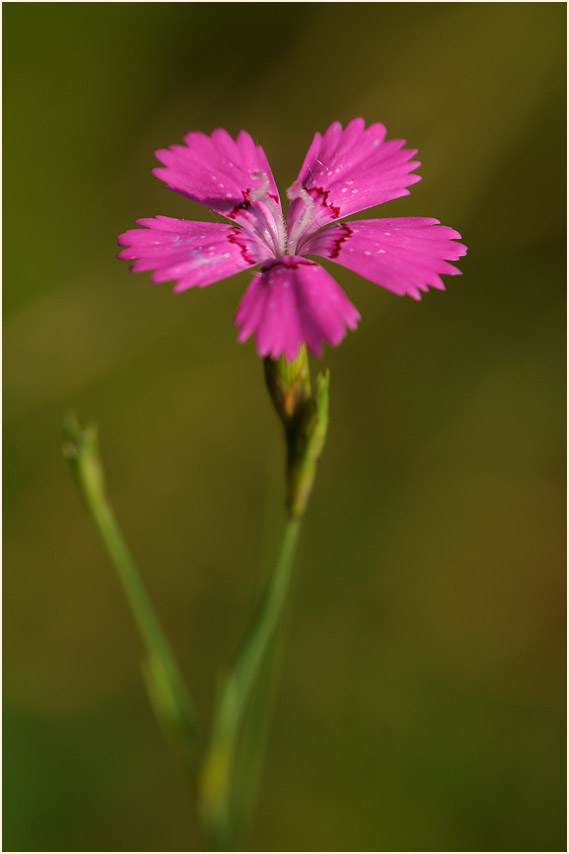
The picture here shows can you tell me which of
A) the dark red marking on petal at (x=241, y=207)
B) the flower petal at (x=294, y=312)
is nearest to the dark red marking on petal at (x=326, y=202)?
the dark red marking on petal at (x=241, y=207)

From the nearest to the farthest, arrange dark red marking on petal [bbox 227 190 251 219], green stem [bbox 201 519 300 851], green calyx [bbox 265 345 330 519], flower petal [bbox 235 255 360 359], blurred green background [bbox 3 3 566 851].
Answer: flower petal [bbox 235 255 360 359] < green calyx [bbox 265 345 330 519] < green stem [bbox 201 519 300 851] < dark red marking on petal [bbox 227 190 251 219] < blurred green background [bbox 3 3 566 851]

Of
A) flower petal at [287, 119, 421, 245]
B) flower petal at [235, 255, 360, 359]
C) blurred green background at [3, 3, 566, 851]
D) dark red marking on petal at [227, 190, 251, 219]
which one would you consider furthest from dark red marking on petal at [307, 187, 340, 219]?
blurred green background at [3, 3, 566, 851]

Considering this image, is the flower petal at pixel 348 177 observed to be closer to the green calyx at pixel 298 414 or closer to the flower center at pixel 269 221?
the flower center at pixel 269 221

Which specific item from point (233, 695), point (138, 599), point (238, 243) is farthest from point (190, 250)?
point (233, 695)

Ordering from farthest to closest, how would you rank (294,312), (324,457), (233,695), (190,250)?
(324,457) < (233,695) < (190,250) < (294,312)

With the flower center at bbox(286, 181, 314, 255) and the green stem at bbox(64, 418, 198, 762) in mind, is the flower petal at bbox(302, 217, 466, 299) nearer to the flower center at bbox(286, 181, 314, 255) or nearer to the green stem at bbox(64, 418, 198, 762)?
the flower center at bbox(286, 181, 314, 255)

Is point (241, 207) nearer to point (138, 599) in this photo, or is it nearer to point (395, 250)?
point (395, 250)

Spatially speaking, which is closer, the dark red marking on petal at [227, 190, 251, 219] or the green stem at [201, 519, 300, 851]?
the green stem at [201, 519, 300, 851]
